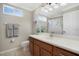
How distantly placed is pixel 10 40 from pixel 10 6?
0.50m

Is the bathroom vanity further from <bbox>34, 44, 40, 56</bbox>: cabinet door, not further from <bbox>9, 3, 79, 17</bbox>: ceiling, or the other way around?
<bbox>9, 3, 79, 17</bbox>: ceiling

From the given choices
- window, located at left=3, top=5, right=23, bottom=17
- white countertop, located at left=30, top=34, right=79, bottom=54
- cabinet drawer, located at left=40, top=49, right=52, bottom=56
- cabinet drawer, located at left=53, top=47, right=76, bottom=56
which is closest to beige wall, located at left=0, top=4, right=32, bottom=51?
window, located at left=3, top=5, right=23, bottom=17

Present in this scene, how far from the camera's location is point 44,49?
1.28 m

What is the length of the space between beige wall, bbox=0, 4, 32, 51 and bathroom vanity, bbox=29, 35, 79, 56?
0.12 metres

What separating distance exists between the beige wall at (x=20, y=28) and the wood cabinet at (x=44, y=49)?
0.45 feet

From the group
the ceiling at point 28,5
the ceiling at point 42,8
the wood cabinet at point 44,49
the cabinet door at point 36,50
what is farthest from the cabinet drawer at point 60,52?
the ceiling at point 28,5

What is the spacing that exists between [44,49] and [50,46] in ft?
0.38

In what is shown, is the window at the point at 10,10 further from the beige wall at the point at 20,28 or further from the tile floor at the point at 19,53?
the tile floor at the point at 19,53

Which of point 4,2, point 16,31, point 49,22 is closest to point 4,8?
point 4,2

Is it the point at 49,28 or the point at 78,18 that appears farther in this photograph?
the point at 49,28

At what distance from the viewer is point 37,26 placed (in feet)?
4.39

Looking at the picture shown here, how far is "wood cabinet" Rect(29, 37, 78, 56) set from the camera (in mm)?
1113

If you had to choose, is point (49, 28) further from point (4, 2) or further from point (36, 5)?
point (4, 2)

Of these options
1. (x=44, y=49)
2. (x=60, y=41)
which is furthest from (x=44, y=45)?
(x=60, y=41)
